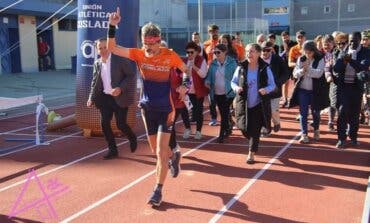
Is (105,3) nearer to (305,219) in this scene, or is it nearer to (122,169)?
(122,169)

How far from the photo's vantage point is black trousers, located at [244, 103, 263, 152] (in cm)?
721

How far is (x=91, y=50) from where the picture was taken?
9.16 meters

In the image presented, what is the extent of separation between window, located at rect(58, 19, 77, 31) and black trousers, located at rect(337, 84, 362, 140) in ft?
80.8

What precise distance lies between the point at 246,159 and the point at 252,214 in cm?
241

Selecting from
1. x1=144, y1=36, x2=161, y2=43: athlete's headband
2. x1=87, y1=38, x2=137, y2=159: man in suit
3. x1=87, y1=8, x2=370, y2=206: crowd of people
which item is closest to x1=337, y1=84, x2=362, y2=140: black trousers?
x1=87, y1=8, x2=370, y2=206: crowd of people

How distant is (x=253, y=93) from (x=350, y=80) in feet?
6.12

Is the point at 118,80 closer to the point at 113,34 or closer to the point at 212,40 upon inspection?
the point at 113,34

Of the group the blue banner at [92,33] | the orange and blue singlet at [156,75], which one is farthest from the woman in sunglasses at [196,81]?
the orange and blue singlet at [156,75]

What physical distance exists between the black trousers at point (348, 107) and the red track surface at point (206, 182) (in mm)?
385

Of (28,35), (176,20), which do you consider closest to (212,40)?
(28,35)

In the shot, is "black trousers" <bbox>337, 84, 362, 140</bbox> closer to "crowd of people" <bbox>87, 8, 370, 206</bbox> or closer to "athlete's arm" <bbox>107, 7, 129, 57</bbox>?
"crowd of people" <bbox>87, 8, 370, 206</bbox>

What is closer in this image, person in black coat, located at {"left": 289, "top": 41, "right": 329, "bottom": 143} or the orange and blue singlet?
the orange and blue singlet

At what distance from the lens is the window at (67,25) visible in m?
30.6

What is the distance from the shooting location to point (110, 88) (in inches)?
304
